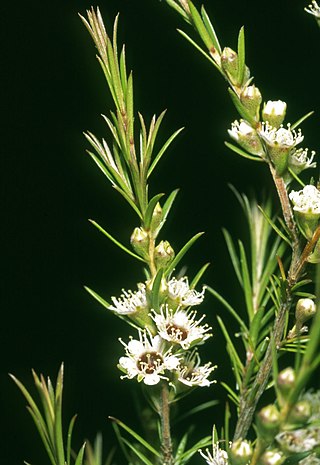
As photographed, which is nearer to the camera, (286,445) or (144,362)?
(286,445)

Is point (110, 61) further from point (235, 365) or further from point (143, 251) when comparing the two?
point (235, 365)

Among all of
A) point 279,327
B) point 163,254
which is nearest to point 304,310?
point 279,327

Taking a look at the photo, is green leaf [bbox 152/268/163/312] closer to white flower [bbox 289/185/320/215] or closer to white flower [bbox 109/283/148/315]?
white flower [bbox 109/283/148/315]

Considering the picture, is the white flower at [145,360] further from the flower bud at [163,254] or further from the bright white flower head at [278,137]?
the bright white flower head at [278,137]

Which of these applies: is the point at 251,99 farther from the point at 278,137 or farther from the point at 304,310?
the point at 304,310

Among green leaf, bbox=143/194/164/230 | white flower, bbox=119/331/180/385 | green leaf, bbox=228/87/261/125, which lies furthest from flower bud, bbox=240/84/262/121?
white flower, bbox=119/331/180/385

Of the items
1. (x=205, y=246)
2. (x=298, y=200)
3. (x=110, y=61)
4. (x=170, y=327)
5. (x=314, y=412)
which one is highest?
(x=110, y=61)

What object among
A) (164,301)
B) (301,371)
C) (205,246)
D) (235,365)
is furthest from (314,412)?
(205,246)

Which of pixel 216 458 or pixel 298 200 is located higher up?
pixel 298 200
